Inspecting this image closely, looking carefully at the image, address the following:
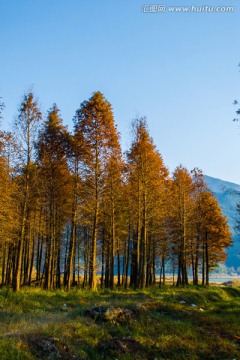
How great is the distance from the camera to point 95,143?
21.7 metres

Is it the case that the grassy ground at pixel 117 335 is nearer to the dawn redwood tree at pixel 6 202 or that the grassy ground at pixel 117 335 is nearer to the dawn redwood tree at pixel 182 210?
the dawn redwood tree at pixel 6 202

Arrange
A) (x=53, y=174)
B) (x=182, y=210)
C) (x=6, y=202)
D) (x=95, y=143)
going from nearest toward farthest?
(x=6, y=202) < (x=95, y=143) < (x=53, y=174) < (x=182, y=210)

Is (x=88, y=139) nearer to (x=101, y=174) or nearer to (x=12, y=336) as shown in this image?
(x=101, y=174)

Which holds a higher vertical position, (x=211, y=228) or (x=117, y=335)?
(x=211, y=228)

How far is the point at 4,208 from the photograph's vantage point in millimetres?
18906

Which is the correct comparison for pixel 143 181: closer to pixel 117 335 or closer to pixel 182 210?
pixel 182 210

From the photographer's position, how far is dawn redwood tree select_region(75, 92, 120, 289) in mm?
21531

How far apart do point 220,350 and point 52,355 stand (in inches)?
184

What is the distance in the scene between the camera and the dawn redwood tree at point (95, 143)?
21.5 m

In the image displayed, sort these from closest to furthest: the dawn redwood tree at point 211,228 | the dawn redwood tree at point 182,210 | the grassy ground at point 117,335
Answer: the grassy ground at point 117,335 < the dawn redwood tree at point 182,210 < the dawn redwood tree at point 211,228

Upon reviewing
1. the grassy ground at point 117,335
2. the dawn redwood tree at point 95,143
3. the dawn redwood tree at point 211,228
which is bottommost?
the grassy ground at point 117,335

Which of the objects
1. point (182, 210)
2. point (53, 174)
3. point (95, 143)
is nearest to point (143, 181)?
point (95, 143)

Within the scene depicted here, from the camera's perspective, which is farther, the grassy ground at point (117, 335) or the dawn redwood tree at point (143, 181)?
the dawn redwood tree at point (143, 181)

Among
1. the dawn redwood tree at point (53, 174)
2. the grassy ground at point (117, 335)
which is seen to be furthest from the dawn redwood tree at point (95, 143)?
the grassy ground at point (117, 335)
